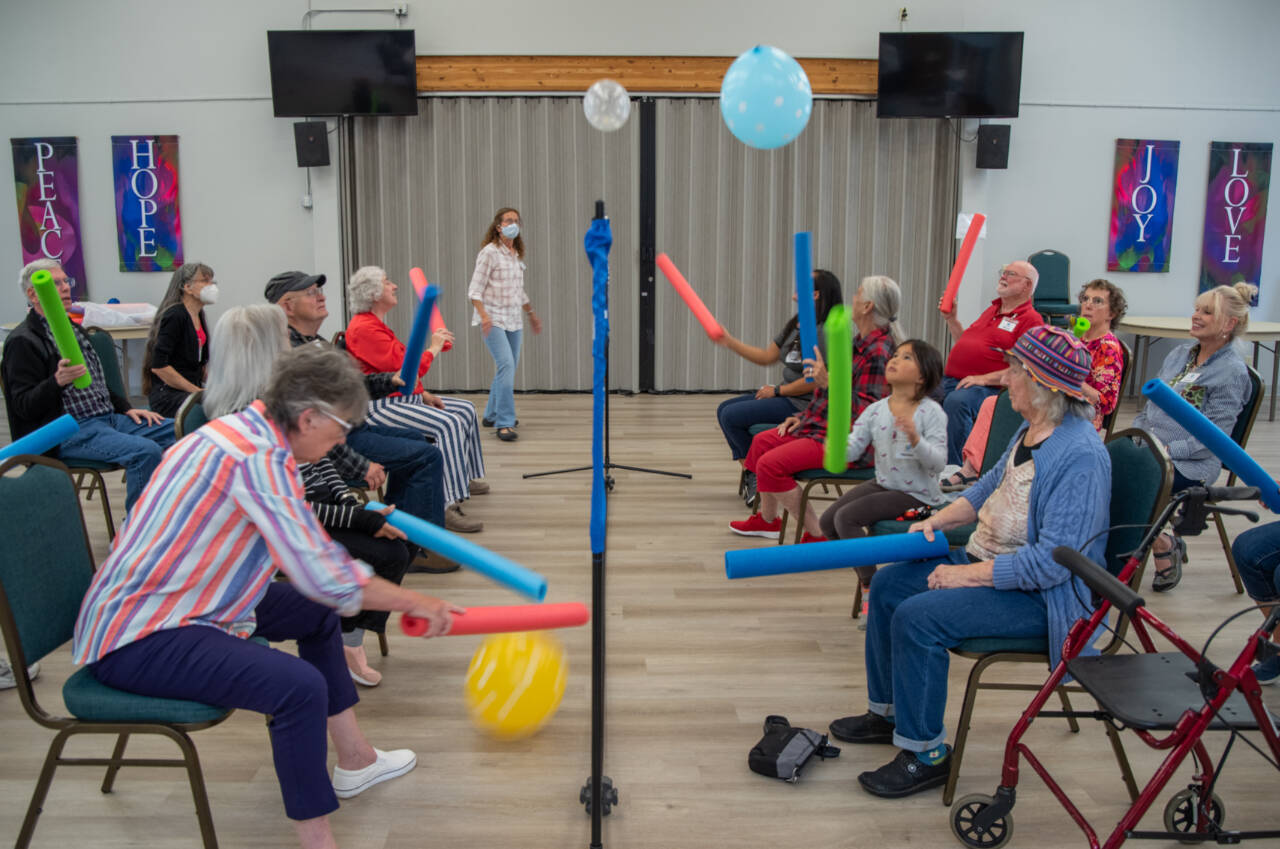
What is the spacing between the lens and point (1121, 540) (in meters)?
2.24

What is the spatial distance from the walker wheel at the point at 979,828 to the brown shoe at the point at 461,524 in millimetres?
2688

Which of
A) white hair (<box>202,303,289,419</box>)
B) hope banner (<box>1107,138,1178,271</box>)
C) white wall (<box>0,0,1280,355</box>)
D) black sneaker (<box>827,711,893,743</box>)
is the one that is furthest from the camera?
hope banner (<box>1107,138,1178,271</box>)

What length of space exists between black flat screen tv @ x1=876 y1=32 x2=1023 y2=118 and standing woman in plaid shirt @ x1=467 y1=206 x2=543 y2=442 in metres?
3.30

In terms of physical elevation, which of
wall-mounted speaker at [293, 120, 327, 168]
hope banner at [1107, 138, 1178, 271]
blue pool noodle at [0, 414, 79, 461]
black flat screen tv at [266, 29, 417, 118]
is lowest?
blue pool noodle at [0, 414, 79, 461]

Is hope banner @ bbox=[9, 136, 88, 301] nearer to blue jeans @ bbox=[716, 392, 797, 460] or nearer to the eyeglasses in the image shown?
blue jeans @ bbox=[716, 392, 797, 460]

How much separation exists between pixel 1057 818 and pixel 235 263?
7.50 meters

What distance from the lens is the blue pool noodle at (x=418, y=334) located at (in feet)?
8.60

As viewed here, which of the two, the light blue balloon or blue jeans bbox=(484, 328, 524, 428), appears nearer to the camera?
the light blue balloon

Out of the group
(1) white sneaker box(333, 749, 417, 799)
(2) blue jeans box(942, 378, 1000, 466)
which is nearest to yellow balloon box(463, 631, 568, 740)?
(1) white sneaker box(333, 749, 417, 799)

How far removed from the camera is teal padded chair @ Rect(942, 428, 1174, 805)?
7.08 feet

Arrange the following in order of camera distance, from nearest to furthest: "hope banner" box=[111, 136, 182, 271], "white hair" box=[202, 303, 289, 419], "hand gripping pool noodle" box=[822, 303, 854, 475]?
"hand gripping pool noodle" box=[822, 303, 854, 475] → "white hair" box=[202, 303, 289, 419] → "hope banner" box=[111, 136, 182, 271]

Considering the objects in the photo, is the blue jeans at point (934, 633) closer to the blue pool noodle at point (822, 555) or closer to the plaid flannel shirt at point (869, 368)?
the blue pool noodle at point (822, 555)

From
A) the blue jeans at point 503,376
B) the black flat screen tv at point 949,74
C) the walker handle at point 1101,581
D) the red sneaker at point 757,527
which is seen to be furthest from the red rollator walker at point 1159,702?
the black flat screen tv at point 949,74

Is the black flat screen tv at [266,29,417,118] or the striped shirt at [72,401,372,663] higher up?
the black flat screen tv at [266,29,417,118]
